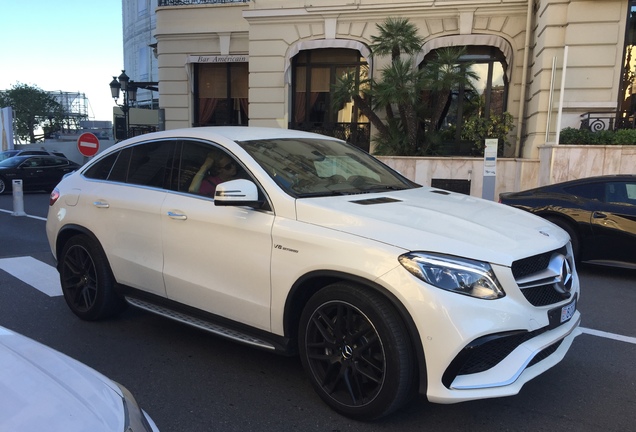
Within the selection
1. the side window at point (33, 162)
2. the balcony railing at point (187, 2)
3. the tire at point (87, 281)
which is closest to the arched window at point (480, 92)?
the balcony railing at point (187, 2)

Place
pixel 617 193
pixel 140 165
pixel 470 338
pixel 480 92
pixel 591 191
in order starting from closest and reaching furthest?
pixel 470 338
pixel 140 165
pixel 617 193
pixel 591 191
pixel 480 92

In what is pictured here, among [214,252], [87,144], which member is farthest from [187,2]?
[214,252]

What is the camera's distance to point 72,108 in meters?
82.5

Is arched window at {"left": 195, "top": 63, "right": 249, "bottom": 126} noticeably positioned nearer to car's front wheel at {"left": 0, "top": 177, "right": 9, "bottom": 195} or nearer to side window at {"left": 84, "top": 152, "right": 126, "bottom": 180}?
car's front wheel at {"left": 0, "top": 177, "right": 9, "bottom": 195}

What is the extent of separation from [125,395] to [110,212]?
2756 millimetres

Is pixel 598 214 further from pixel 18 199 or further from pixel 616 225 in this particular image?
pixel 18 199

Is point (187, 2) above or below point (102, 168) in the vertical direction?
→ above

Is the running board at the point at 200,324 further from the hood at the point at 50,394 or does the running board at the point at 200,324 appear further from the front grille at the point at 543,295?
the front grille at the point at 543,295

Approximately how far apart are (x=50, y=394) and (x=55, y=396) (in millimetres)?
21

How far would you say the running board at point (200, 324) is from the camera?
11.2 feet

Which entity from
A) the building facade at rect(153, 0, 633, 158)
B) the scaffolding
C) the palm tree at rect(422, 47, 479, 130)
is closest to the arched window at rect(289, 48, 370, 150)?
the building facade at rect(153, 0, 633, 158)

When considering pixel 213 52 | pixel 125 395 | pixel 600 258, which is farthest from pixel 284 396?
pixel 213 52

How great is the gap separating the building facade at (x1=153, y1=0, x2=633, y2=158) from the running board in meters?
10.9

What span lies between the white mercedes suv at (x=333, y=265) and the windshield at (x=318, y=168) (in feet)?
0.06
